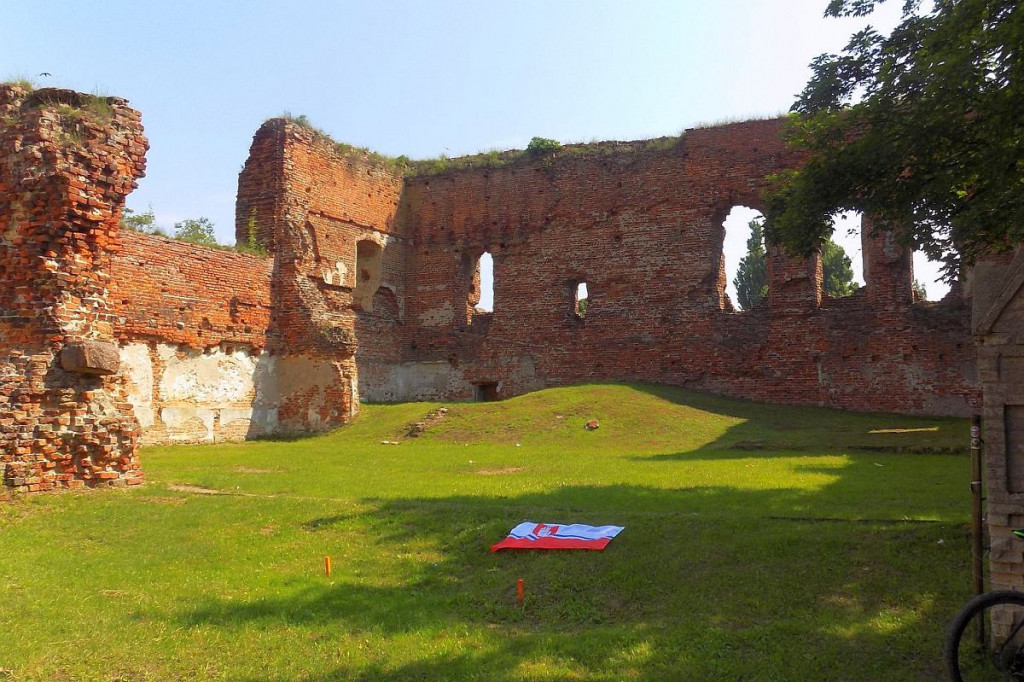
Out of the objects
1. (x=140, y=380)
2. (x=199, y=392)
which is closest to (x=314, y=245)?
(x=199, y=392)

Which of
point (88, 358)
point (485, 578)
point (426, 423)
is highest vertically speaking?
point (88, 358)

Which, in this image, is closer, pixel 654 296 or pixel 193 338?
pixel 193 338

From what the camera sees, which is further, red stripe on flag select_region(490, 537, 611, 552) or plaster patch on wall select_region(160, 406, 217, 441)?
plaster patch on wall select_region(160, 406, 217, 441)

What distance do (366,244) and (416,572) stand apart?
18.0 meters

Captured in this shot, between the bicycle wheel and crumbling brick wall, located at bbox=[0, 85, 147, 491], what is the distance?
918 centimetres

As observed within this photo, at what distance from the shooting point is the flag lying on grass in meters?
6.63

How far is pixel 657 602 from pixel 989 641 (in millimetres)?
2033

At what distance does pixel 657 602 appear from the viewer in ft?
18.6

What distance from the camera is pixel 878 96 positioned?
304 inches

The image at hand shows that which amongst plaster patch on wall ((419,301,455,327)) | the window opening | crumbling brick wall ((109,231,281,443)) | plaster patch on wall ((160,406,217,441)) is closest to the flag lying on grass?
crumbling brick wall ((109,231,281,443))

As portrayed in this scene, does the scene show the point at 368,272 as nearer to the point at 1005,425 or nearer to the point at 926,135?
the point at 926,135

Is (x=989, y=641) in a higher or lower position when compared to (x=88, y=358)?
lower

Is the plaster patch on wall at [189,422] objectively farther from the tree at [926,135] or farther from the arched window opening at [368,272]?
the tree at [926,135]

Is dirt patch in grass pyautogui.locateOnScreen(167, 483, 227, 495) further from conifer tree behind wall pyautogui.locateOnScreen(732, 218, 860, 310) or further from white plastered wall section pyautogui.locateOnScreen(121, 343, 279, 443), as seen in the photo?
conifer tree behind wall pyautogui.locateOnScreen(732, 218, 860, 310)
